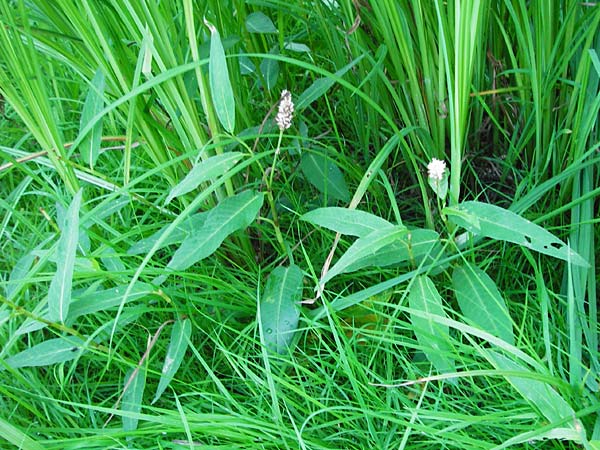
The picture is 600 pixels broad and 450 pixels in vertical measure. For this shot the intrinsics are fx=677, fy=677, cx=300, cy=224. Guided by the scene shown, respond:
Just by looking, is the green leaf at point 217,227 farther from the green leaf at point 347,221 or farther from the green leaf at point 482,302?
the green leaf at point 482,302

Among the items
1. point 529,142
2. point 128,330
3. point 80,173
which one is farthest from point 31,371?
point 529,142

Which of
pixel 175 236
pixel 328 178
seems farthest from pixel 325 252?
pixel 175 236

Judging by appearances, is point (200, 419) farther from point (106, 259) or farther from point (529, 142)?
point (529, 142)

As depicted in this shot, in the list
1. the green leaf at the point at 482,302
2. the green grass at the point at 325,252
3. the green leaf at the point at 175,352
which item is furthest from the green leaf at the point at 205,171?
the green leaf at the point at 482,302

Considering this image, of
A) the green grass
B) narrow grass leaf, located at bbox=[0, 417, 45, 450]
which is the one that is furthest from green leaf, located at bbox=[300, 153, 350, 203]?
narrow grass leaf, located at bbox=[0, 417, 45, 450]

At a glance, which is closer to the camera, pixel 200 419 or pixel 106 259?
pixel 200 419

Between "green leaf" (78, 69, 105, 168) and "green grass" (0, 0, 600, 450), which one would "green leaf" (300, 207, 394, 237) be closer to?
"green grass" (0, 0, 600, 450)

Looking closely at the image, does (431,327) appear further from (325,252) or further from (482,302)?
(325,252)

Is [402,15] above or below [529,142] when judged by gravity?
above
